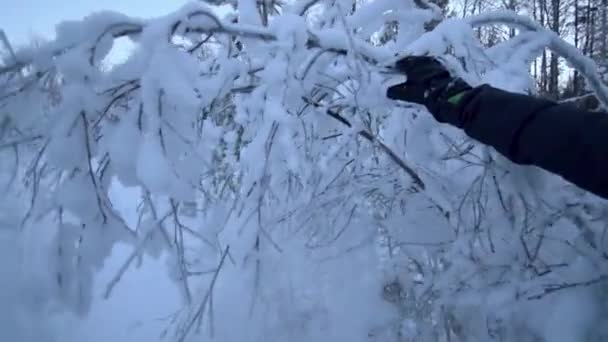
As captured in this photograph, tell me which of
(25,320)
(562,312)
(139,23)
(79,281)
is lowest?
(25,320)

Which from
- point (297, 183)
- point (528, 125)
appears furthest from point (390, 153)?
point (528, 125)

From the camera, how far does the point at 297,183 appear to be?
2283mm

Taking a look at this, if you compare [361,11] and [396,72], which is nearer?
[396,72]

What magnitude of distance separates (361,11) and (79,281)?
176cm

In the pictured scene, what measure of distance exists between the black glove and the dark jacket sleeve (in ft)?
0.15

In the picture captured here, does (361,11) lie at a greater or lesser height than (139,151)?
greater

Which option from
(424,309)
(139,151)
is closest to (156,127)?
(139,151)

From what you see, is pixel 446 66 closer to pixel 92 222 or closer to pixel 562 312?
pixel 562 312

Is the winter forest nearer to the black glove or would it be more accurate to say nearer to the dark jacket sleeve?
the black glove

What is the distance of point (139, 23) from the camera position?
51.9 inches

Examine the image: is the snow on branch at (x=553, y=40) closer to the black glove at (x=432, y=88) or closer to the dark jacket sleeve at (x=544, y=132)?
the black glove at (x=432, y=88)

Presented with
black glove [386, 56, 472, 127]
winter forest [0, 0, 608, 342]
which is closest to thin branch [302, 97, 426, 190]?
winter forest [0, 0, 608, 342]

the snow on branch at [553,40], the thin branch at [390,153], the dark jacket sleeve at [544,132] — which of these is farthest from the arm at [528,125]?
the snow on branch at [553,40]

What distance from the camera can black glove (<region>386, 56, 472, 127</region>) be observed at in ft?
4.69
